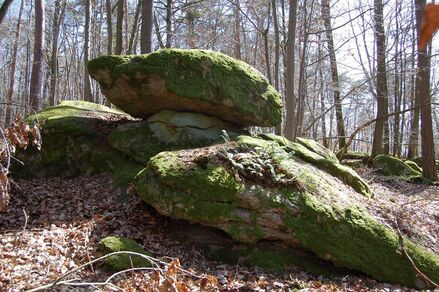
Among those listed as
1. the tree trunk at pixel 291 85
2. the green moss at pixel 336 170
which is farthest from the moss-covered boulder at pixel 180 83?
A: the tree trunk at pixel 291 85

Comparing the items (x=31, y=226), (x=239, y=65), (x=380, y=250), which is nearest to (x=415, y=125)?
(x=239, y=65)

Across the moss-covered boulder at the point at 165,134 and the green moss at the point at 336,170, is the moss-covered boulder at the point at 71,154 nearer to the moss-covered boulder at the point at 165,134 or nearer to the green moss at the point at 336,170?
→ the moss-covered boulder at the point at 165,134

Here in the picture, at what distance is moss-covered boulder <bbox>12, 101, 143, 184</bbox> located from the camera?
7582 mm

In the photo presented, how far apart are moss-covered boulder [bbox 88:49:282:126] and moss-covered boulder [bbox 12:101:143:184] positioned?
95cm

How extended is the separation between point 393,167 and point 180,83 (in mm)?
8365

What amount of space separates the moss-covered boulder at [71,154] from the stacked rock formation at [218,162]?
20 mm

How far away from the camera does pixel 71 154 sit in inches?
308

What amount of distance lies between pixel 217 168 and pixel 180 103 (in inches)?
98.1

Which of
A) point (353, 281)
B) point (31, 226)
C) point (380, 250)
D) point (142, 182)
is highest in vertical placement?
point (142, 182)

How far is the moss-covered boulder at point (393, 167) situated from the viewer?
12.3 metres

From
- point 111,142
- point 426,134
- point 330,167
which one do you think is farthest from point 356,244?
point 426,134

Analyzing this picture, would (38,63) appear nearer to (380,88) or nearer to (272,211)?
(272,211)

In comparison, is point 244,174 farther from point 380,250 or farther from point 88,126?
point 88,126

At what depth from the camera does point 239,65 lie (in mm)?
8336
